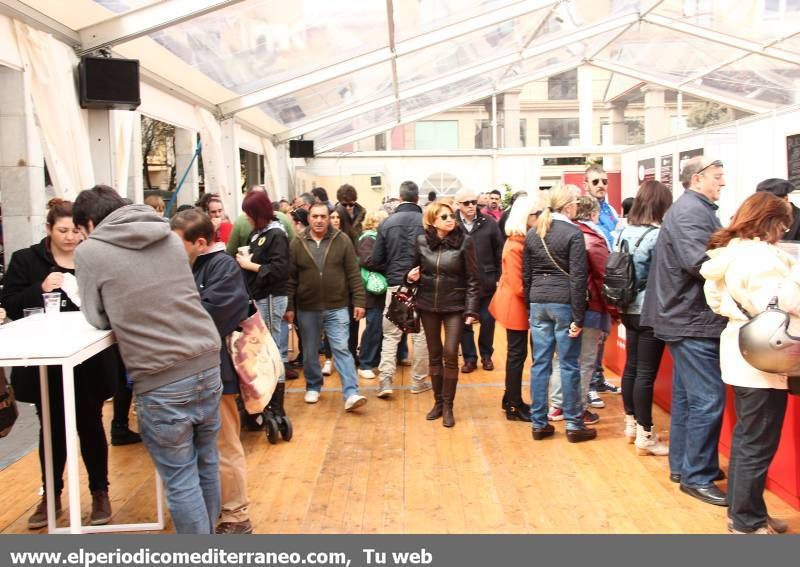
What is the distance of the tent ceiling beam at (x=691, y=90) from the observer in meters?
13.3

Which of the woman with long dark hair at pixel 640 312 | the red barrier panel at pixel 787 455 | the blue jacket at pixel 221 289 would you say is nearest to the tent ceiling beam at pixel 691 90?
the woman with long dark hair at pixel 640 312

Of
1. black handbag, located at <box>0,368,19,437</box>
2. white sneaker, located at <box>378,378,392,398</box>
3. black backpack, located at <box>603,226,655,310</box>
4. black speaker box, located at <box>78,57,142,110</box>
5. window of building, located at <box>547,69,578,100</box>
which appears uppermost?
window of building, located at <box>547,69,578,100</box>

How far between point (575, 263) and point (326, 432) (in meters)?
1.92

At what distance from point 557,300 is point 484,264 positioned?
7.09ft

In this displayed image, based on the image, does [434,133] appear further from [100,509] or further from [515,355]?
[100,509]

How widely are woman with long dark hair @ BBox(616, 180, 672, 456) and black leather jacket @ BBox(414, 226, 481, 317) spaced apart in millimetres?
974

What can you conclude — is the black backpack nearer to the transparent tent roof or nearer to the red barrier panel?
the red barrier panel

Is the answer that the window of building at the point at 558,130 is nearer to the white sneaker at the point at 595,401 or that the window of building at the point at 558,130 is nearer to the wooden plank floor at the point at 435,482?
the white sneaker at the point at 595,401

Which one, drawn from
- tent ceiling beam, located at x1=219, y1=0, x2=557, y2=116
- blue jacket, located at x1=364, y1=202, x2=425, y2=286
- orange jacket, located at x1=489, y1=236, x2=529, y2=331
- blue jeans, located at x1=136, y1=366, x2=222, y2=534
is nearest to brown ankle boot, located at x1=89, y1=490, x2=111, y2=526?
blue jeans, located at x1=136, y1=366, x2=222, y2=534

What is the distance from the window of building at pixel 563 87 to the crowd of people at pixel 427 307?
1572 cm

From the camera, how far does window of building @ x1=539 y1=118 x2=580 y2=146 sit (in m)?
19.7

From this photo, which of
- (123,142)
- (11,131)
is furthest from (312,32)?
(11,131)
